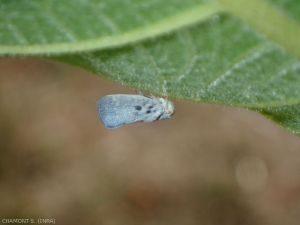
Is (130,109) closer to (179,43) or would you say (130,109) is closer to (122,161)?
(179,43)

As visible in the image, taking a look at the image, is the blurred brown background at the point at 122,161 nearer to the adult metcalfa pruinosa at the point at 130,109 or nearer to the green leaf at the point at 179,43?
the adult metcalfa pruinosa at the point at 130,109

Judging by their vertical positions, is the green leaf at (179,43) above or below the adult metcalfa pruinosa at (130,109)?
above

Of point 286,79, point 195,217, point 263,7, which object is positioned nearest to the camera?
point 263,7

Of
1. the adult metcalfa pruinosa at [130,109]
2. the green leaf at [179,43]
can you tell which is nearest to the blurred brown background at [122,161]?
the adult metcalfa pruinosa at [130,109]

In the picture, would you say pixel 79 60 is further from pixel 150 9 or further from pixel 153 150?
pixel 153 150

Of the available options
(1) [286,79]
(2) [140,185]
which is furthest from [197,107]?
(1) [286,79]

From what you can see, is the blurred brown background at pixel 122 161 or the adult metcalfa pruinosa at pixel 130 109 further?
the blurred brown background at pixel 122 161

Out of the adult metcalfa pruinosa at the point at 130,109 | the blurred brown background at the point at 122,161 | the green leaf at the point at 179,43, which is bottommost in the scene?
the blurred brown background at the point at 122,161
